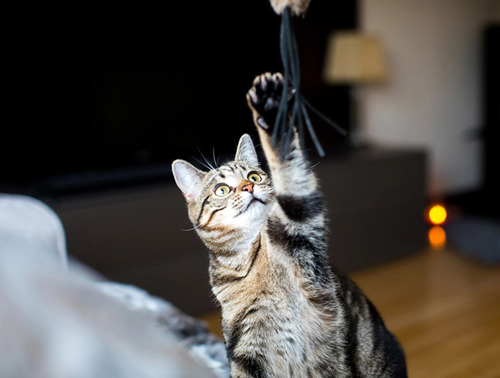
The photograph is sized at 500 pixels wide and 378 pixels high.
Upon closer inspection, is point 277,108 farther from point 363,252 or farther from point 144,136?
point 144,136

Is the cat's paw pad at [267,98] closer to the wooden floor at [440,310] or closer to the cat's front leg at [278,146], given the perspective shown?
the cat's front leg at [278,146]

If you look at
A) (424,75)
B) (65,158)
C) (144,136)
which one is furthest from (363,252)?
(65,158)

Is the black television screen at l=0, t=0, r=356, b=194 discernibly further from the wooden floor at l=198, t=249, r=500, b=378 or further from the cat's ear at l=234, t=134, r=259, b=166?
the wooden floor at l=198, t=249, r=500, b=378

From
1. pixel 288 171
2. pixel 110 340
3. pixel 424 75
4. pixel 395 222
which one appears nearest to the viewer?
pixel 110 340

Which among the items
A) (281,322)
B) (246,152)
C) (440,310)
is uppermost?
(246,152)

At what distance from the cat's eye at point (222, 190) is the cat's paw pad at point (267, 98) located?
6 cm

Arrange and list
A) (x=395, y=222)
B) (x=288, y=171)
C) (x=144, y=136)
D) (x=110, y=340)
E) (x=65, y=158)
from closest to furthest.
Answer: (x=110, y=340) → (x=288, y=171) → (x=395, y=222) → (x=144, y=136) → (x=65, y=158)

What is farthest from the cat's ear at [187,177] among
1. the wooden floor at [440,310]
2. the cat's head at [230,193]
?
the wooden floor at [440,310]

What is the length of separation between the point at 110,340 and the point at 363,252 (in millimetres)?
349

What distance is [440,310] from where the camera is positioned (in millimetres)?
948

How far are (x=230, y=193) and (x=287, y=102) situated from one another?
0.26 ft

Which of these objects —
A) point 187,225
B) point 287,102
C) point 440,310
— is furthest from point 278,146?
point 440,310

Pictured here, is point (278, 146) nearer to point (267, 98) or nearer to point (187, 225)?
point (267, 98)

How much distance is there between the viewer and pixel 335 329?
328mm
